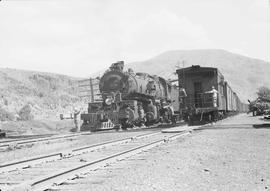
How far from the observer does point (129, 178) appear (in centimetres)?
672

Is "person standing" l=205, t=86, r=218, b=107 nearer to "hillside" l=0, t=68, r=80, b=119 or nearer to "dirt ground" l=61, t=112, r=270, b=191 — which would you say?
"dirt ground" l=61, t=112, r=270, b=191

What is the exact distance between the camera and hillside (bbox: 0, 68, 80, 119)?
55.1 m

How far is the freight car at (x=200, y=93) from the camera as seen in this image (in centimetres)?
2627

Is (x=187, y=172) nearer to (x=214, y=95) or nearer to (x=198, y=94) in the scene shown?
(x=214, y=95)

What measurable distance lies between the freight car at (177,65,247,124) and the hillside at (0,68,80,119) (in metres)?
27.3

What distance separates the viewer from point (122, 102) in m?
23.5

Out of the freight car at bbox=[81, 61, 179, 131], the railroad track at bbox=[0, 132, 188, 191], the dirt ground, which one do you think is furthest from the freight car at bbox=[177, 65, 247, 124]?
the dirt ground

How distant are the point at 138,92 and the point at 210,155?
1472 cm

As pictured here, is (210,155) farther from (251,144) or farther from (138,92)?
(138,92)

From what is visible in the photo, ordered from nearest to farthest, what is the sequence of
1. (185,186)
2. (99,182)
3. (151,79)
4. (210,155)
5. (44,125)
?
(185,186)
(99,182)
(210,155)
(151,79)
(44,125)

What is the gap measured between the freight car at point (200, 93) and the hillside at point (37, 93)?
27280 mm

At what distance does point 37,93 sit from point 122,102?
1634 inches

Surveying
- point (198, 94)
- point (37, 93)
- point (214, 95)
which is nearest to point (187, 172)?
point (214, 95)

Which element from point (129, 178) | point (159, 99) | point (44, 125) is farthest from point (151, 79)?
point (129, 178)
